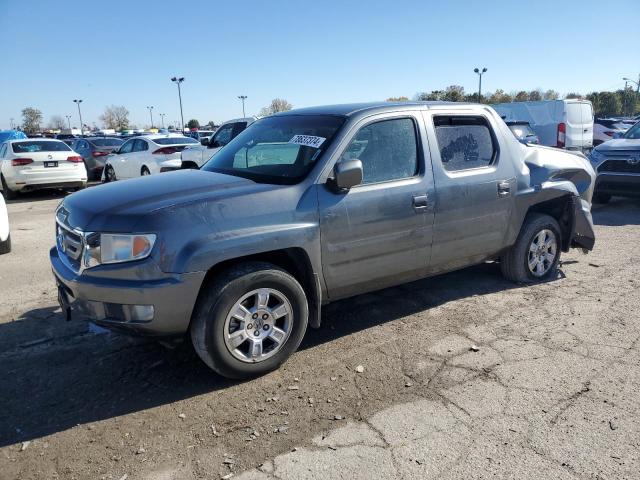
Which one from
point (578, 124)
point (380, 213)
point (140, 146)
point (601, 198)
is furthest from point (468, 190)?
point (140, 146)

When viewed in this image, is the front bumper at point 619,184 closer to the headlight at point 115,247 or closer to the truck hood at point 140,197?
the truck hood at point 140,197

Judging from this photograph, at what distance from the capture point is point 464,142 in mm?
4664

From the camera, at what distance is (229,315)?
10.9 ft

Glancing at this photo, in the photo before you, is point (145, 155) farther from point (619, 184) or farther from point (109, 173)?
point (619, 184)

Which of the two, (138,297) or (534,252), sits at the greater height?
(138,297)

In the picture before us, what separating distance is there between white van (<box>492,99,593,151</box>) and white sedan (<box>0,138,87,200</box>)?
40.0 feet

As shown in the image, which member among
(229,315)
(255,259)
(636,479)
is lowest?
(636,479)

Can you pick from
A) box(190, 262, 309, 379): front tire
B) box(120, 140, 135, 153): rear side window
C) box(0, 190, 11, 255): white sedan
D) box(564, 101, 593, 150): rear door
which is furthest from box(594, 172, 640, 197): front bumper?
box(120, 140, 135, 153): rear side window

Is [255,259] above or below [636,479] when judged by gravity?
above

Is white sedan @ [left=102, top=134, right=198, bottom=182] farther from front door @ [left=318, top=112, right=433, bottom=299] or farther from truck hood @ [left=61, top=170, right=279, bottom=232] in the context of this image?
front door @ [left=318, top=112, right=433, bottom=299]

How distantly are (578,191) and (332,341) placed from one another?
3.50m

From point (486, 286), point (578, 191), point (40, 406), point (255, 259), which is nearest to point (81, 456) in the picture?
point (40, 406)

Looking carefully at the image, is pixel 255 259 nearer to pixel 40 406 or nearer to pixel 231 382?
pixel 231 382

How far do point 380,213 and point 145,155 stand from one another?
1248cm
